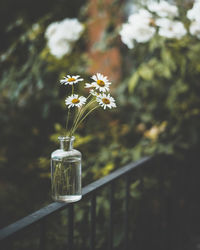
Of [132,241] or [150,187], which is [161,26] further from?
[132,241]

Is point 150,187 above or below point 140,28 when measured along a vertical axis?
below

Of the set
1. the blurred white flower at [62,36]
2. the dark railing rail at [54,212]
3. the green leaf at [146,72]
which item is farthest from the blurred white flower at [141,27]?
the dark railing rail at [54,212]

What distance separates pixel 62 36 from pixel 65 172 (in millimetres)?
1093

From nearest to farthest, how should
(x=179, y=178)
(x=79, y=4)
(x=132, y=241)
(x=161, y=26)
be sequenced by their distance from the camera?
(x=161, y=26), (x=132, y=241), (x=179, y=178), (x=79, y=4)

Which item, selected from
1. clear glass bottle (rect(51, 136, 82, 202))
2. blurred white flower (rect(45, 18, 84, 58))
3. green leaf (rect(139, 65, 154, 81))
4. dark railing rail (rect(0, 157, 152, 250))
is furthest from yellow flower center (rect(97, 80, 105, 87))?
blurred white flower (rect(45, 18, 84, 58))

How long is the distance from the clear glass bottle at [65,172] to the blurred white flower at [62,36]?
1.02 metres

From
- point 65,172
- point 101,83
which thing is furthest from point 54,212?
point 101,83

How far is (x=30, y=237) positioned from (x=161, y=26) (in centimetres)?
133

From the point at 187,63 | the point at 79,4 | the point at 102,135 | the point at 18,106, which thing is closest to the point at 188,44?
the point at 187,63

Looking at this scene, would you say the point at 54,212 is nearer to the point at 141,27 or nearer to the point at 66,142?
the point at 66,142

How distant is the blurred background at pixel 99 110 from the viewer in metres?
1.68

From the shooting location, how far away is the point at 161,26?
1.39 m

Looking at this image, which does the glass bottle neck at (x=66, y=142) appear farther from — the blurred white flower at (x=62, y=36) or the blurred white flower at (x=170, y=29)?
the blurred white flower at (x=62, y=36)

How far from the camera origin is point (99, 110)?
168cm
